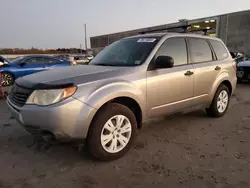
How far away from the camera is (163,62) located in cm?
348

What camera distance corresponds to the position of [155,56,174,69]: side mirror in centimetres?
346

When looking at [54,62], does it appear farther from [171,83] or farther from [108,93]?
[108,93]

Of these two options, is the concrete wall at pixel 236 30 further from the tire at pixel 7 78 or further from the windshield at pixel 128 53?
the windshield at pixel 128 53

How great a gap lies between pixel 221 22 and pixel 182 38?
27431mm

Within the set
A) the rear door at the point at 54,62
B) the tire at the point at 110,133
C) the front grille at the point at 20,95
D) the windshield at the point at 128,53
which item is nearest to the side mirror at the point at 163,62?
the windshield at the point at 128,53

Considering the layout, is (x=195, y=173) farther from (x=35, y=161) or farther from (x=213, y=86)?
(x=213, y=86)

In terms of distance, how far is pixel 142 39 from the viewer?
4.05 metres

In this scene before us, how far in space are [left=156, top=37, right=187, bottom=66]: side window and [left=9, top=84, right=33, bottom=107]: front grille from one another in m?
2.00

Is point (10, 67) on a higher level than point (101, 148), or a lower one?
higher

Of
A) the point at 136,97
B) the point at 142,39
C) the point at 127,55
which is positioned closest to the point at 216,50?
the point at 142,39

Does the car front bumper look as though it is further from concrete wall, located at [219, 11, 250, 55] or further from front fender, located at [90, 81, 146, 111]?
concrete wall, located at [219, 11, 250, 55]

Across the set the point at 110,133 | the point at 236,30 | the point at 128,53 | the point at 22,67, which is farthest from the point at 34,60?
the point at 236,30

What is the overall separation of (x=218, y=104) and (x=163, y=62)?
86.5 inches

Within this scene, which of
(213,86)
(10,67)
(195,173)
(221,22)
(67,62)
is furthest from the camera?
(221,22)
